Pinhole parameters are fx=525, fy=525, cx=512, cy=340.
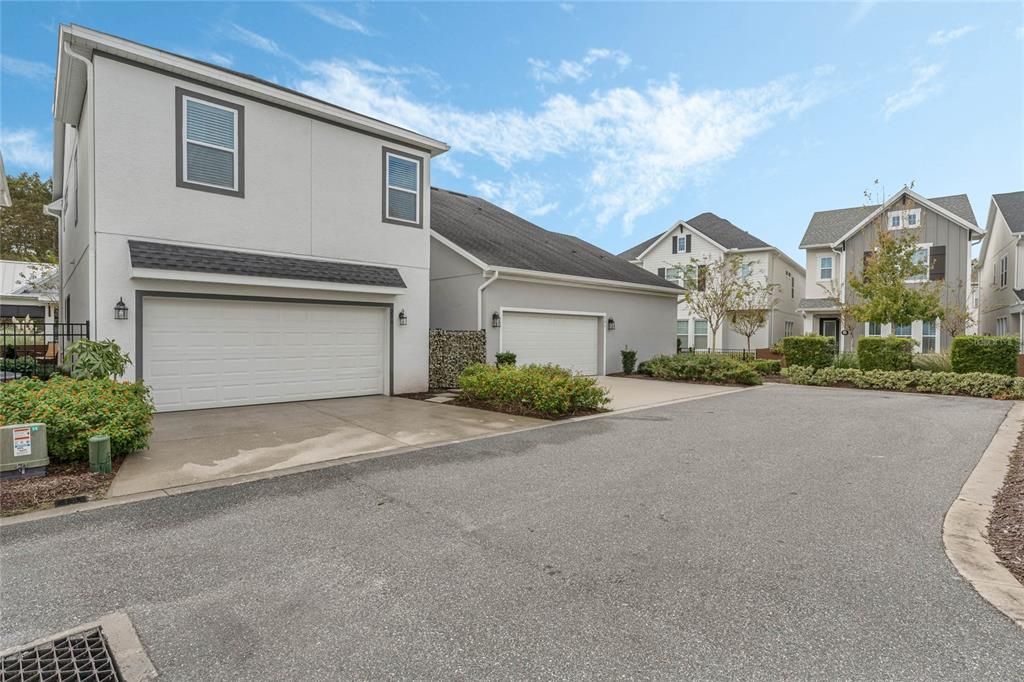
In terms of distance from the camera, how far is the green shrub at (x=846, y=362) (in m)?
15.4

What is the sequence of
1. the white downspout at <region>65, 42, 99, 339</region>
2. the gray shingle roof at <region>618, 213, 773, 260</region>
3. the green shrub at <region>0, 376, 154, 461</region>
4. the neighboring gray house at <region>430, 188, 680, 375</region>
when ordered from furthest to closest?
the gray shingle roof at <region>618, 213, 773, 260</region> → the neighboring gray house at <region>430, 188, 680, 375</region> → the white downspout at <region>65, 42, 99, 339</region> → the green shrub at <region>0, 376, 154, 461</region>

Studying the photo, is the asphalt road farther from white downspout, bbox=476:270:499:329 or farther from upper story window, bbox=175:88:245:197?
white downspout, bbox=476:270:499:329

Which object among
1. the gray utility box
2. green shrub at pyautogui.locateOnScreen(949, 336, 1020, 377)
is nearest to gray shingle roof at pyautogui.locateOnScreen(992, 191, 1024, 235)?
green shrub at pyautogui.locateOnScreen(949, 336, 1020, 377)

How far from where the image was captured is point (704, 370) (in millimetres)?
15086

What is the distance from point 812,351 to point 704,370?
372cm

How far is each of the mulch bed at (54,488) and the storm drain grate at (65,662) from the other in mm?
2423

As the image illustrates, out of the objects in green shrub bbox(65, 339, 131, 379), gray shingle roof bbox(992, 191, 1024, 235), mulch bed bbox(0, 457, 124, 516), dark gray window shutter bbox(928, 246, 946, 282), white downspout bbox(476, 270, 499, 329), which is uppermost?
gray shingle roof bbox(992, 191, 1024, 235)

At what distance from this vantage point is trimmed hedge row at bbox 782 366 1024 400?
12.0 metres

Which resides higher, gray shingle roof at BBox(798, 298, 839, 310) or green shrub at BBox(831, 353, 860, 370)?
gray shingle roof at BBox(798, 298, 839, 310)

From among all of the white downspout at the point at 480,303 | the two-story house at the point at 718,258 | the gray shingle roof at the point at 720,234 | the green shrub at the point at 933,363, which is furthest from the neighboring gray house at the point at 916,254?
the white downspout at the point at 480,303

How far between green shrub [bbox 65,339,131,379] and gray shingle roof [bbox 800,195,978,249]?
26.3 meters

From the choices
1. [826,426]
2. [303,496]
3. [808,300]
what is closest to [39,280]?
[303,496]

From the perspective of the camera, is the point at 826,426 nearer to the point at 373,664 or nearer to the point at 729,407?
the point at 729,407

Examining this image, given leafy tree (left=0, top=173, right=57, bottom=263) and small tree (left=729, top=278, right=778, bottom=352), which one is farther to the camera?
leafy tree (left=0, top=173, right=57, bottom=263)
